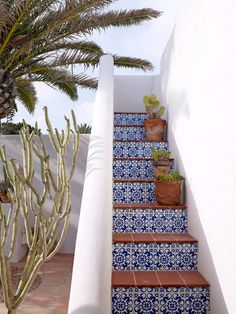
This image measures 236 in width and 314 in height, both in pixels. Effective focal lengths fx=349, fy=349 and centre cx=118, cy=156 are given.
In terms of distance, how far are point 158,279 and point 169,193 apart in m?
1.11

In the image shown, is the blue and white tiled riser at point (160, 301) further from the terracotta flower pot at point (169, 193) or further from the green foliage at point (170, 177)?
the green foliage at point (170, 177)

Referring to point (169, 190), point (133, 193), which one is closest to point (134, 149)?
point (133, 193)

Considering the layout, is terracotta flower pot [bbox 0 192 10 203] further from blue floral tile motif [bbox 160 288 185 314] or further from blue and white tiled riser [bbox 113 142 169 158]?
blue floral tile motif [bbox 160 288 185 314]

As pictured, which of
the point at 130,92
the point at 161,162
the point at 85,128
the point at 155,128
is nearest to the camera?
the point at 161,162

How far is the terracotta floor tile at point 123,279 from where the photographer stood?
8.80ft

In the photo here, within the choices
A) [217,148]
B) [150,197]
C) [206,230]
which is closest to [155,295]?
[206,230]

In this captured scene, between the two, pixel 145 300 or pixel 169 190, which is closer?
pixel 145 300

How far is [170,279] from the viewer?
2832mm

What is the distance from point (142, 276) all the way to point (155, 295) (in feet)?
0.75

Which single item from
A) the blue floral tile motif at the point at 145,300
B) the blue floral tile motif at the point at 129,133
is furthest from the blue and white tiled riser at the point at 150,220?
the blue floral tile motif at the point at 129,133

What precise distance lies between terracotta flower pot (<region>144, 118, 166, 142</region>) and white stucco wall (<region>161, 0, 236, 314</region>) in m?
0.93

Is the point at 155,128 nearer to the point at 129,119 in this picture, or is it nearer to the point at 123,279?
the point at 129,119

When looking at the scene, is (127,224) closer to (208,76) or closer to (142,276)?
(142,276)

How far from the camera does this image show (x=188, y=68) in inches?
151
